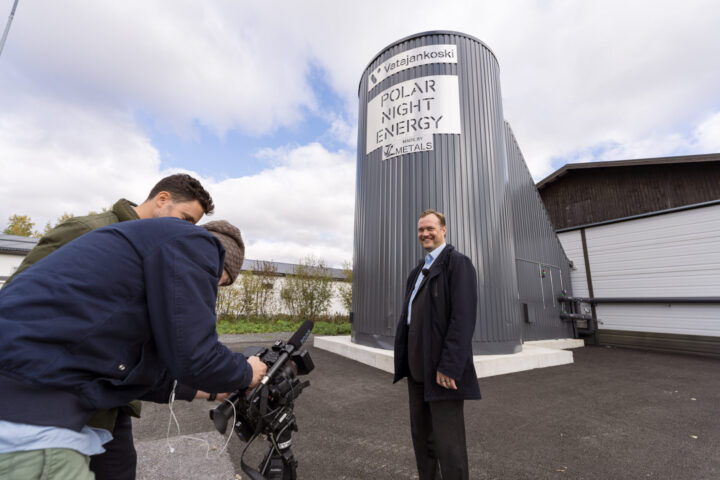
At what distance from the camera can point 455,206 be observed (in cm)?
685

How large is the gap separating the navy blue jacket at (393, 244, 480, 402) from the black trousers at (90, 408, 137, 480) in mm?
1683

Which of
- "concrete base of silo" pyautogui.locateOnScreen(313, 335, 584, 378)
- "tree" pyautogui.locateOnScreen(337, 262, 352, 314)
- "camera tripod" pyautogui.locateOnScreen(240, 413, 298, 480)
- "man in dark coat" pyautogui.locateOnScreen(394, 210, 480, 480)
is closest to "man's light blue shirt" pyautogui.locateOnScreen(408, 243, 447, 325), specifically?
"man in dark coat" pyautogui.locateOnScreen(394, 210, 480, 480)

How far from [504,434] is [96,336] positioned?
377 cm

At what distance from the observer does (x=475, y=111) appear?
24.1 ft

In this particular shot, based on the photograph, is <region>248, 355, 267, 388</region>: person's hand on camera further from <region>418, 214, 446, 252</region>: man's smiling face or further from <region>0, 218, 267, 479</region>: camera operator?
<region>418, 214, 446, 252</region>: man's smiling face

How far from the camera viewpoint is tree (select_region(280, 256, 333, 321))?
1691 centimetres

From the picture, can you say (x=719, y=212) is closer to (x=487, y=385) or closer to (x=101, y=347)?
Result: (x=487, y=385)

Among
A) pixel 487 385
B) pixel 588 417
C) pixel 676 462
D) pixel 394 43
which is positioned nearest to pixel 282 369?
pixel 676 462

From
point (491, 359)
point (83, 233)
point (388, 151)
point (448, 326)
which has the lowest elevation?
point (491, 359)

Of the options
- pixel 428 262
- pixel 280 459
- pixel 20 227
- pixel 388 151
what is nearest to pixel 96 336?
pixel 280 459

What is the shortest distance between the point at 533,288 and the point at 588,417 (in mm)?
6544

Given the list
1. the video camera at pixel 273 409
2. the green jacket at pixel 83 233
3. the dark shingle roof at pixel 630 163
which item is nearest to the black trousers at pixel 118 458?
the green jacket at pixel 83 233

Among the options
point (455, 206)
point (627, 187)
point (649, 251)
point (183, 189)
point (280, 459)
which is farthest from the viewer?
point (627, 187)

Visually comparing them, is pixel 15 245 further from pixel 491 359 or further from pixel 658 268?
pixel 658 268
